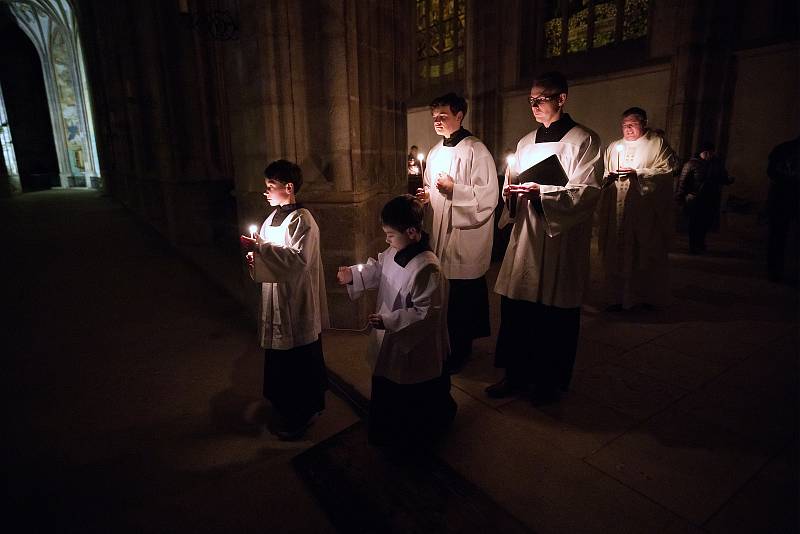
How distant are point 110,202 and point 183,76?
9.77m

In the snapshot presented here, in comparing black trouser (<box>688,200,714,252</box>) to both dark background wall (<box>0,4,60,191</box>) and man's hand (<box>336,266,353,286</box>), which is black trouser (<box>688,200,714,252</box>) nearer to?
man's hand (<box>336,266,353,286</box>)

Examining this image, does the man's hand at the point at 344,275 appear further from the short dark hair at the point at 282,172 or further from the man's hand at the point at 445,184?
the man's hand at the point at 445,184

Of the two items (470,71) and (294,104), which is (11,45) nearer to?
(470,71)

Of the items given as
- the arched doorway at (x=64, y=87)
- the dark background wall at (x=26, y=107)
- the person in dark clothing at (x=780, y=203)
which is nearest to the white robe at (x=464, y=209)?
the person in dark clothing at (x=780, y=203)

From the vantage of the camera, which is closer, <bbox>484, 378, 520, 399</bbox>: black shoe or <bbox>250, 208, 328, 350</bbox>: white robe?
<bbox>250, 208, 328, 350</bbox>: white robe

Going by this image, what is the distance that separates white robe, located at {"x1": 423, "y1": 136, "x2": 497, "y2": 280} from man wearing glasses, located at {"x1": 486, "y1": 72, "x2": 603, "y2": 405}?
0.28m

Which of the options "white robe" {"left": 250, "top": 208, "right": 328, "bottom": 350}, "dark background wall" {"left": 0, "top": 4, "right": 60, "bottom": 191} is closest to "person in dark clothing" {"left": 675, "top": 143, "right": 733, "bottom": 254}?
"white robe" {"left": 250, "top": 208, "right": 328, "bottom": 350}

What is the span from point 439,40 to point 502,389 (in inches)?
560

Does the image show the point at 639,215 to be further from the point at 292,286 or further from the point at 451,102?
the point at 292,286

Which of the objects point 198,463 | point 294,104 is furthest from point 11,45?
point 198,463

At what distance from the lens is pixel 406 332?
2.11 metres

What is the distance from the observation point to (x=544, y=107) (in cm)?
259

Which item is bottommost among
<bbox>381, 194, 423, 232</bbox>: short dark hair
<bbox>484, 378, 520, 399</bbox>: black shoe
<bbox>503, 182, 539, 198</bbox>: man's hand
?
<bbox>484, 378, 520, 399</bbox>: black shoe

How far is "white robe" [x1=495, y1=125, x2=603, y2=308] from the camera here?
2.53 metres
